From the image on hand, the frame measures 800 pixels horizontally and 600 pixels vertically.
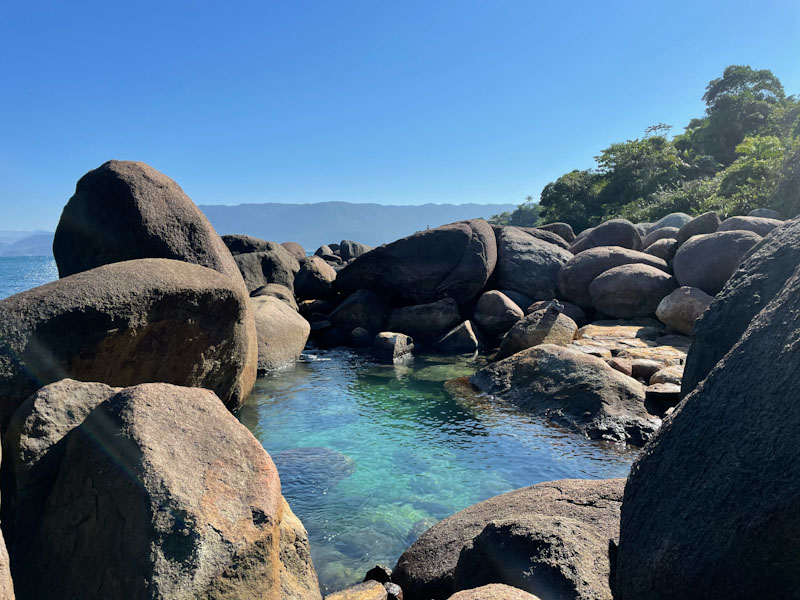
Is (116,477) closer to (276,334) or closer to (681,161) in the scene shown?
(276,334)

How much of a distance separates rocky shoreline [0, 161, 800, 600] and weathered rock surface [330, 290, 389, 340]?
325 inches

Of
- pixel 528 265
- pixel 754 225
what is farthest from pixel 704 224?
pixel 528 265

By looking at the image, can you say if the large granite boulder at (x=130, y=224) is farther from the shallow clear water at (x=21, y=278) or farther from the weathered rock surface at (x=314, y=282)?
the shallow clear water at (x=21, y=278)

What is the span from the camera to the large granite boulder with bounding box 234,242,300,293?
18469 mm

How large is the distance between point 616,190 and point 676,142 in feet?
25.0

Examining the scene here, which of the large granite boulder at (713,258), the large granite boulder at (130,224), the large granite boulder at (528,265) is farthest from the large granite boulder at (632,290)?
the large granite boulder at (130,224)

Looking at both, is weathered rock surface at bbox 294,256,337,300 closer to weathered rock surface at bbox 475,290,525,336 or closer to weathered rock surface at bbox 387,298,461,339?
weathered rock surface at bbox 387,298,461,339

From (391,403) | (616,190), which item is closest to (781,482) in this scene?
(391,403)

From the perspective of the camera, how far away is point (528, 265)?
57.4 ft

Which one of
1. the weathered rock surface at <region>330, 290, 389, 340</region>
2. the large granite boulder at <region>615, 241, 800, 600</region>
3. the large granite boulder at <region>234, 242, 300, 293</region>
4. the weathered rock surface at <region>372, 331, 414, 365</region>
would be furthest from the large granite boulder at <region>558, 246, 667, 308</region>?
the large granite boulder at <region>615, 241, 800, 600</region>

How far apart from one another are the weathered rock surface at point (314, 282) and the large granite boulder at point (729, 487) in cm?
1738

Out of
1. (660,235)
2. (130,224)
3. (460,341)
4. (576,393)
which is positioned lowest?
(460,341)

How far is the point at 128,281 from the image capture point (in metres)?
5.70

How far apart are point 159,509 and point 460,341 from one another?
1279 cm
